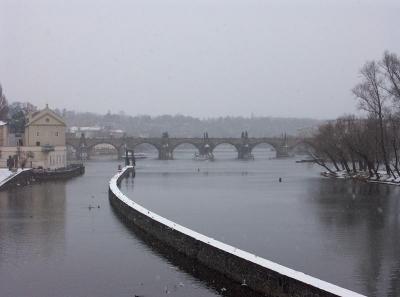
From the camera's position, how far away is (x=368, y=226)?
3023cm

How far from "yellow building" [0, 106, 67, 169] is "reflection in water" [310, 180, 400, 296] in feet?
99.2

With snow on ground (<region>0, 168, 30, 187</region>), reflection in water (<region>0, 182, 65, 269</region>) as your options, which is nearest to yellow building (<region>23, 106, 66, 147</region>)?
snow on ground (<region>0, 168, 30, 187</region>)

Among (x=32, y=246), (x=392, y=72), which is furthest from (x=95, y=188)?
(x=32, y=246)

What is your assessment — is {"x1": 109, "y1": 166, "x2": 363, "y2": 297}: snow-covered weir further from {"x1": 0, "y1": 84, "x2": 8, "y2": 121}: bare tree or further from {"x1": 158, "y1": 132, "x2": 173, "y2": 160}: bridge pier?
{"x1": 158, "y1": 132, "x2": 173, "y2": 160}: bridge pier

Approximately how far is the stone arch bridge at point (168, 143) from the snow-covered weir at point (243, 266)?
351ft

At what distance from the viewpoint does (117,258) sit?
2316 cm

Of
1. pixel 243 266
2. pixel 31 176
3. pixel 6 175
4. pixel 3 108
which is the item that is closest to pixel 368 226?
pixel 243 266

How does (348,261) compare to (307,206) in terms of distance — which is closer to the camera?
(348,261)

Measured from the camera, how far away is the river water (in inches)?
762

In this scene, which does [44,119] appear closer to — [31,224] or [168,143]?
[31,224]

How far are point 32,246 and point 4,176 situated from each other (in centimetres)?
3091

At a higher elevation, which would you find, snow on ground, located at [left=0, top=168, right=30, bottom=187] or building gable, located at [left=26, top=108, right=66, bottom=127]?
building gable, located at [left=26, top=108, right=66, bottom=127]

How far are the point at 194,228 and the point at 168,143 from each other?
10922 cm

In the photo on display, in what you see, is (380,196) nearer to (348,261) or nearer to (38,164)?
(348,261)
